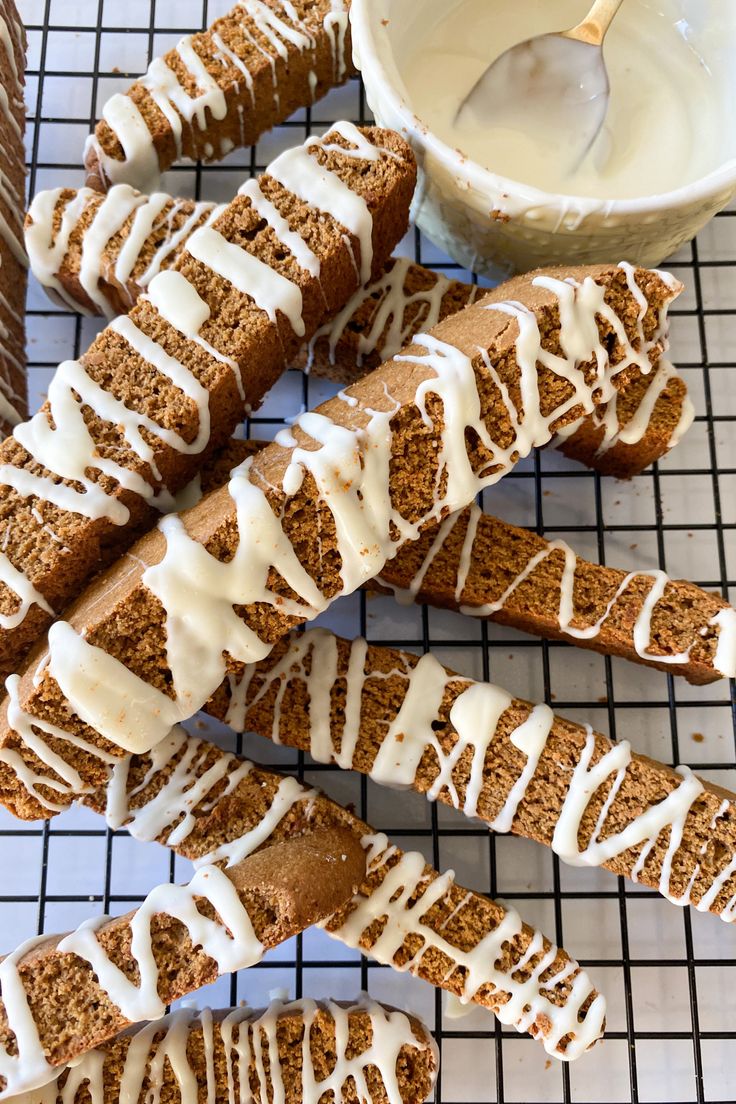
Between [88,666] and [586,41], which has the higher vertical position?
[586,41]

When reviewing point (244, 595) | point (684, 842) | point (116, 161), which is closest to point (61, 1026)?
point (244, 595)

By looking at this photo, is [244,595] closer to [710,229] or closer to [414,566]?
[414,566]

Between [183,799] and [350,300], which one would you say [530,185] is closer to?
[350,300]

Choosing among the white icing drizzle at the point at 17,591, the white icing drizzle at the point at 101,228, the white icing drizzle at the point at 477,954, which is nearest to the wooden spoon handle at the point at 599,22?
the white icing drizzle at the point at 101,228

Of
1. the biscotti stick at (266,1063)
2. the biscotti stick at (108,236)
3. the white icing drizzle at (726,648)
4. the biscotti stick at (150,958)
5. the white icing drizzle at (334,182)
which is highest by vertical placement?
the white icing drizzle at (334,182)

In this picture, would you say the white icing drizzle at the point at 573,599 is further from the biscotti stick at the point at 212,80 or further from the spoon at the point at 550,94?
the biscotti stick at the point at 212,80

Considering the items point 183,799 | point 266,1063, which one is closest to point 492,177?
point 183,799
